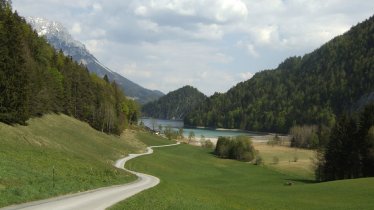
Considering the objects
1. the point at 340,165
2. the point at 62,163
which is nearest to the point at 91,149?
the point at 62,163

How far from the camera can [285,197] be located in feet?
173

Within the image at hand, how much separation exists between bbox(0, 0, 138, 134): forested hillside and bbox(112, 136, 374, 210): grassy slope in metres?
21.7

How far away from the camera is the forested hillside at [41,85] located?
5878 cm

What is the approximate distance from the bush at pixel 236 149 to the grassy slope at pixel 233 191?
10.5m

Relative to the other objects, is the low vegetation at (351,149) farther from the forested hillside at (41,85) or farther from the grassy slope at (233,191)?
the forested hillside at (41,85)

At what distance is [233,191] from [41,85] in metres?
39.6

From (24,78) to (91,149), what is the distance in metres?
A: 25.4

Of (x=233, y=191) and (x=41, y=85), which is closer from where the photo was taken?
(x=233, y=191)

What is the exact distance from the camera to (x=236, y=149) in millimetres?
136125

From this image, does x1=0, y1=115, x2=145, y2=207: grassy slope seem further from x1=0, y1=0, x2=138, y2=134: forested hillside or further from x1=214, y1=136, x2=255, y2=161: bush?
x1=214, y1=136, x2=255, y2=161: bush

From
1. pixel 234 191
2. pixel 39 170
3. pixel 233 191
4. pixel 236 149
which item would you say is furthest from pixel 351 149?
pixel 39 170

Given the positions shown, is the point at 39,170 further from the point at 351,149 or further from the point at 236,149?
the point at 236,149

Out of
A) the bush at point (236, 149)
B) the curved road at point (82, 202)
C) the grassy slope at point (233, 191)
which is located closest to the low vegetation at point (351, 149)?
the grassy slope at point (233, 191)

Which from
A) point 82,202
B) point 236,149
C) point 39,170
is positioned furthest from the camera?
point 236,149
